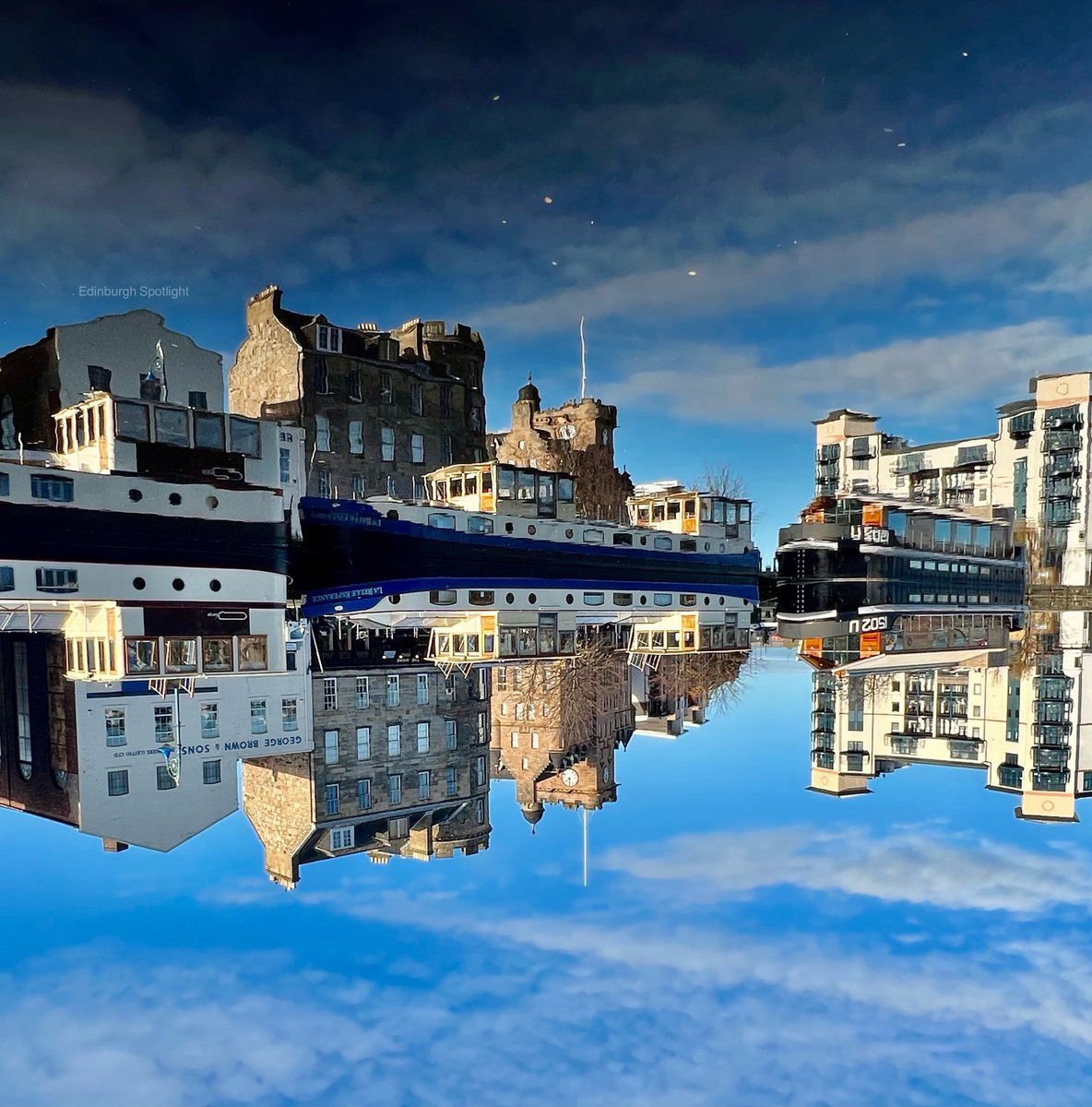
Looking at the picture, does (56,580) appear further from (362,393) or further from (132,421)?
(362,393)

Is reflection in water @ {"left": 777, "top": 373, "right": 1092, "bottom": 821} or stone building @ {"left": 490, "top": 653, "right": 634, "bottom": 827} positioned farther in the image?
reflection in water @ {"left": 777, "top": 373, "right": 1092, "bottom": 821}

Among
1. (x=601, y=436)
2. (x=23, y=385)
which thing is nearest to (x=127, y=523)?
(x=23, y=385)

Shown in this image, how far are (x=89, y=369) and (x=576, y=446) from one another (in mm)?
36890

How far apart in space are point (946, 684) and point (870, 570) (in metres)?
9.28

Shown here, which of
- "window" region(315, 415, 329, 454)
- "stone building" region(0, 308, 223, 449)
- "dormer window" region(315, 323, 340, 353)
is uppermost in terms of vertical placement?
"dormer window" region(315, 323, 340, 353)

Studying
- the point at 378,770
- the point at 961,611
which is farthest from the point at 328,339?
the point at 961,611

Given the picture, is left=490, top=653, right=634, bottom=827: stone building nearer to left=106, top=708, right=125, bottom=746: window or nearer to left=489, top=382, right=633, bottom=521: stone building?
left=106, top=708, right=125, bottom=746: window

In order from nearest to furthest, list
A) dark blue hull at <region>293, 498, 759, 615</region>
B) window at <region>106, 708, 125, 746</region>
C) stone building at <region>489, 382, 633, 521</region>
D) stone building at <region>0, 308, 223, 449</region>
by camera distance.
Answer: window at <region>106, 708, 125, 746</region>
dark blue hull at <region>293, 498, 759, 615</region>
stone building at <region>0, 308, 223, 449</region>
stone building at <region>489, 382, 633, 521</region>

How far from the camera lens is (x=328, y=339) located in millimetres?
35375

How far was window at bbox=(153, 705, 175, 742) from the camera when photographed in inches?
995

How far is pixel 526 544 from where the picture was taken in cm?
3322

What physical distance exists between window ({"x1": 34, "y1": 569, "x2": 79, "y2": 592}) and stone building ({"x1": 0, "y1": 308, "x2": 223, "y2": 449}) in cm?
1080

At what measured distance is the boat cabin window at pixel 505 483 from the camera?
31812 mm

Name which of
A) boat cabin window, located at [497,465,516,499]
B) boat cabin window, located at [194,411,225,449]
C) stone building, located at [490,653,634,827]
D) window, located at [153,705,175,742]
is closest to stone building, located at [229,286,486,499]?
boat cabin window, located at [497,465,516,499]
